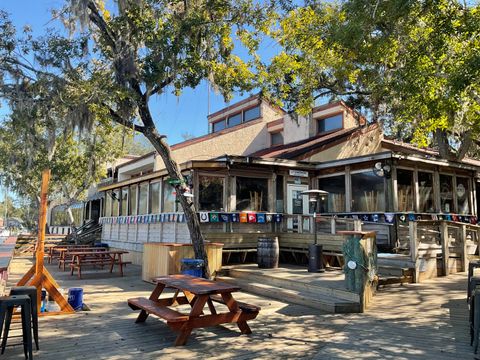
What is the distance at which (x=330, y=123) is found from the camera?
1948 centimetres

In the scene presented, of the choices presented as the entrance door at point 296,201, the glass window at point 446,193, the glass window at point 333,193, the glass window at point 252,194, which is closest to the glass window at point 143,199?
the glass window at point 252,194

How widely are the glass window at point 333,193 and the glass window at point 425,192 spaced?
8.25 ft

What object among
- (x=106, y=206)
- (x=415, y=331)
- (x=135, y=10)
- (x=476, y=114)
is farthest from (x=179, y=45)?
(x=106, y=206)

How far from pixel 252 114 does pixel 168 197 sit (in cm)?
1059

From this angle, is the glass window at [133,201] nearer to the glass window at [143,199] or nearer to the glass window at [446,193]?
the glass window at [143,199]

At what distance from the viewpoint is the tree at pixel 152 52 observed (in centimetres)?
917

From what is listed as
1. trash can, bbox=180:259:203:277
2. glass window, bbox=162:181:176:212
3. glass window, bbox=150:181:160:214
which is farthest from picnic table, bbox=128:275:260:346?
glass window, bbox=150:181:160:214

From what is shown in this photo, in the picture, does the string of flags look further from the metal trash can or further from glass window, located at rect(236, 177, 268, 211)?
the metal trash can

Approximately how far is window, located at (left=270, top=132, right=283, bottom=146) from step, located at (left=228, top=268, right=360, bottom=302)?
38.6ft

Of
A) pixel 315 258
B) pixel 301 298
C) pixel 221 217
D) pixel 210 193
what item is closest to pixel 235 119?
pixel 210 193

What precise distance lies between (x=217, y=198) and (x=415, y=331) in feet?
26.1

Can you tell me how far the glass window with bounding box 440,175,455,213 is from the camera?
14417 mm

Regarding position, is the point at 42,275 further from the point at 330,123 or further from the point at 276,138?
the point at 276,138

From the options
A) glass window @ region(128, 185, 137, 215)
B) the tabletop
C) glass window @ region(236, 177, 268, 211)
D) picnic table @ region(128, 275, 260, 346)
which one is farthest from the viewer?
glass window @ region(128, 185, 137, 215)
